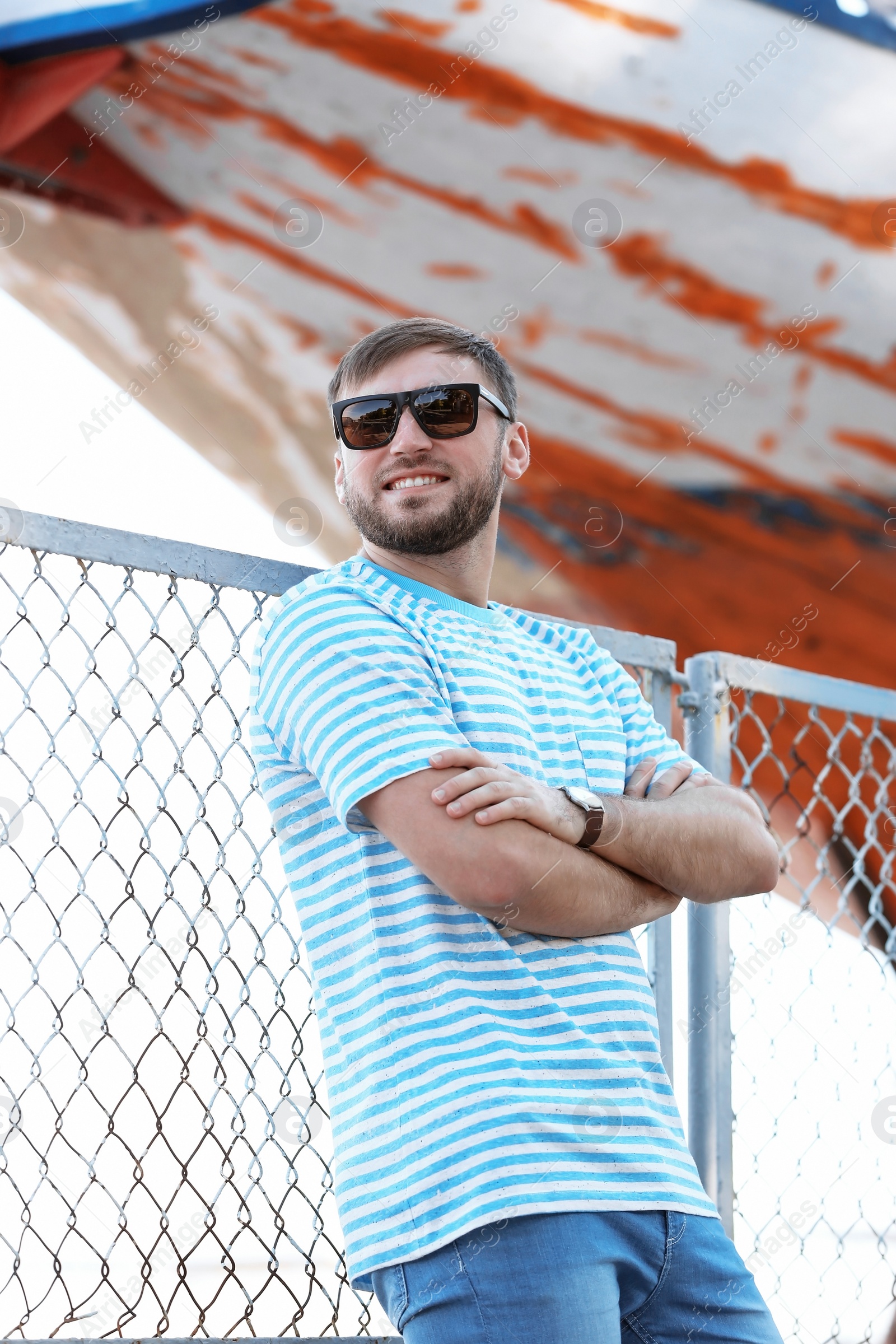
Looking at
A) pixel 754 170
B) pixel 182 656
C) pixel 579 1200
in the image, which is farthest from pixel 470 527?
pixel 754 170

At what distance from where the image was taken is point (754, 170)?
384cm

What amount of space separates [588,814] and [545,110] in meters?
3.56

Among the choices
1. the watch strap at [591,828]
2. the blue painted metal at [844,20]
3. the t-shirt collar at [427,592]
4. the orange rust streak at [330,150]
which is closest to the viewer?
the watch strap at [591,828]

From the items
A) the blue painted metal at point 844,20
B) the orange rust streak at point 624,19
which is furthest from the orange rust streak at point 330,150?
the blue painted metal at point 844,20

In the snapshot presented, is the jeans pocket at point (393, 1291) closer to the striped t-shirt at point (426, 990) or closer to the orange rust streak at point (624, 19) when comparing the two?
the striped t-shirt at point (426, 990)

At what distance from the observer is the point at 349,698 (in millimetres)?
1005

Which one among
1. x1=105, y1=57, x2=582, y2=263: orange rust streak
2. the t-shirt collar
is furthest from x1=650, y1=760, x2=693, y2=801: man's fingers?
x1=105, y1=57, x2=582, y2=263: orange rust streak

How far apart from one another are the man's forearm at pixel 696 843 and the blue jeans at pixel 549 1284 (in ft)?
0.98

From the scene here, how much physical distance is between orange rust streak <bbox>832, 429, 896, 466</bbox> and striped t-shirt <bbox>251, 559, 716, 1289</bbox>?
3.38 meters

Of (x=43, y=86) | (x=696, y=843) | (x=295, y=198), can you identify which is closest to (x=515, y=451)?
(x=696, y=843)

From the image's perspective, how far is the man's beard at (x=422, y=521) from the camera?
1229mm

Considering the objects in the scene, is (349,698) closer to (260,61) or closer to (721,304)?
(721,304)

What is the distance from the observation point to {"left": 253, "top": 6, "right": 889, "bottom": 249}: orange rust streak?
3857 millimetres

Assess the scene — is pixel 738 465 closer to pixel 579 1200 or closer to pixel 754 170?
pixel 754 170
